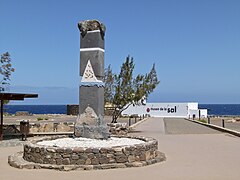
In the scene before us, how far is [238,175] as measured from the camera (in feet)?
27.9

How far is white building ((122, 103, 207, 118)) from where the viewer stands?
59.3 meters

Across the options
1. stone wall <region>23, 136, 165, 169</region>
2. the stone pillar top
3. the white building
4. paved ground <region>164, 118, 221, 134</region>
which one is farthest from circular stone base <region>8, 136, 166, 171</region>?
the white building

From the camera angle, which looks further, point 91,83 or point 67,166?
point 91,83

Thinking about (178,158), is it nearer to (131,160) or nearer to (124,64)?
(131,160)

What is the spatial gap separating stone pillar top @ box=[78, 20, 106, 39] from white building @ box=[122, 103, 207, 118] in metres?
45.9

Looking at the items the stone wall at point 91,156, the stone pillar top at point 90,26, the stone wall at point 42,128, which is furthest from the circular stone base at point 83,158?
the stone wall at point 42,128

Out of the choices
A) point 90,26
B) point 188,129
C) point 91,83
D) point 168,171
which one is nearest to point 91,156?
point 168,171

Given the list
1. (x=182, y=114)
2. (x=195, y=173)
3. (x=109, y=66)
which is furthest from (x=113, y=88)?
(x=182, y=114)

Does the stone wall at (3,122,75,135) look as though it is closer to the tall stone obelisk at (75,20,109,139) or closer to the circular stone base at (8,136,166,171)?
the tall stone obelisk at (75,20,109,139)

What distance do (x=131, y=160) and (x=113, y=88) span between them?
13.3 m

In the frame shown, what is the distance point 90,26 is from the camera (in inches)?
497

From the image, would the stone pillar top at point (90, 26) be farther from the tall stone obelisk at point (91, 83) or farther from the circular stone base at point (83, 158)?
the circular stone base at point (83, 158)

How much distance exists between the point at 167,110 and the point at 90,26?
4984cm

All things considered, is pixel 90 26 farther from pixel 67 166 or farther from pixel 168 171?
pixel 168 171
